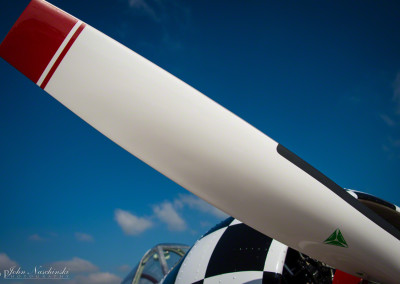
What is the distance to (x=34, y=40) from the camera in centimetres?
123

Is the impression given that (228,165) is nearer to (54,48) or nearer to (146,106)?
(146,106)

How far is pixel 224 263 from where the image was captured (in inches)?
104

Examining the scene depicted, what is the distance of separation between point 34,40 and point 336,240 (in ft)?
5.76

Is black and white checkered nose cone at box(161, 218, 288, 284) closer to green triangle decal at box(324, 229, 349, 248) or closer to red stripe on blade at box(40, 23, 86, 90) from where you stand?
green triangle decal at box(324, 229, 349, 248)

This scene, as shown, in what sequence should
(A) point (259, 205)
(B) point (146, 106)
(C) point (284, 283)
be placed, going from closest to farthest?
(B) point (146, 106) → (A) point (259, 205) → (C) point (284, 283)

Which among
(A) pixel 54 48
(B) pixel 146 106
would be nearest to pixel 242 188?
(B) pixel 146 106

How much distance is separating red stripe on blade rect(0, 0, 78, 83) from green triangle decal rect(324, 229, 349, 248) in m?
1.61

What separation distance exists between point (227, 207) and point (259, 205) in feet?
0.51

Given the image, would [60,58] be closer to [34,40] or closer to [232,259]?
[34,40]

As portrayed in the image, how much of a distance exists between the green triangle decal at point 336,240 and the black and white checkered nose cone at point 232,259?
3.38ft

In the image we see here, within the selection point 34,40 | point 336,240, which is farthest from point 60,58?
point 336,240

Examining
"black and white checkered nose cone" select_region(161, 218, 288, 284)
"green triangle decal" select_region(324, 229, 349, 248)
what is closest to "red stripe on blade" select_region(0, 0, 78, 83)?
"green triangle decal" select_region(324, 229, 349, 248)

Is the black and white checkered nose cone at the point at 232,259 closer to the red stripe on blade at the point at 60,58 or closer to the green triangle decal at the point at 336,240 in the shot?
the green triangle decal at the point at 336,240

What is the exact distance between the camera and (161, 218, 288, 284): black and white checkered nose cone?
7.84 ft
